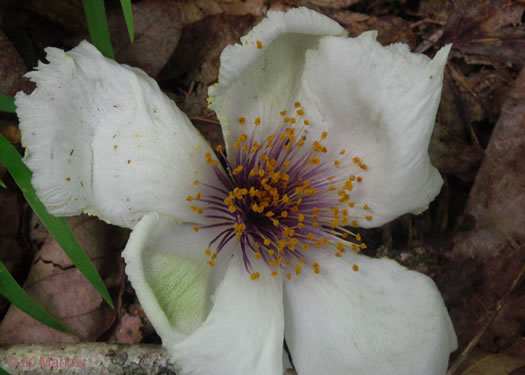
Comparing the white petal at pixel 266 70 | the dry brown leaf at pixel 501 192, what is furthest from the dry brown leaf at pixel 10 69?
the dry brown leaf at pixel 501 192

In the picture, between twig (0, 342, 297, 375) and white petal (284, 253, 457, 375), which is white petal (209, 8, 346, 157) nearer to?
white petal (284, 253, 457, 375)

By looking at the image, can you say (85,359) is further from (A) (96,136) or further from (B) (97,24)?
(B) (97,24)

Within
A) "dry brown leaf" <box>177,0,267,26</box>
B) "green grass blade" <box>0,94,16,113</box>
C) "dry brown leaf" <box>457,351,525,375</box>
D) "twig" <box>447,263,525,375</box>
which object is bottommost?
"dry brown leaf" <box>457,351,525,375</box>

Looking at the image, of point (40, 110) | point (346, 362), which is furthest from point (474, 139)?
point (40, 110)

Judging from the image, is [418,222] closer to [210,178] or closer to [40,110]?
[210,178]

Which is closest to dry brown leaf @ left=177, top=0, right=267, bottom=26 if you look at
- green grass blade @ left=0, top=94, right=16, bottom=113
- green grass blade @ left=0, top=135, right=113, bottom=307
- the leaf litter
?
the leaf litter

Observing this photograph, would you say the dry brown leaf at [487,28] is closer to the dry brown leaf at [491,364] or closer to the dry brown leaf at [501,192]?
the dry brown leaf at [501,192]

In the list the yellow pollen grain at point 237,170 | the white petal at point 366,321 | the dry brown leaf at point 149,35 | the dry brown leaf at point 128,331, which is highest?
the dry brown leaf at point 149,35
